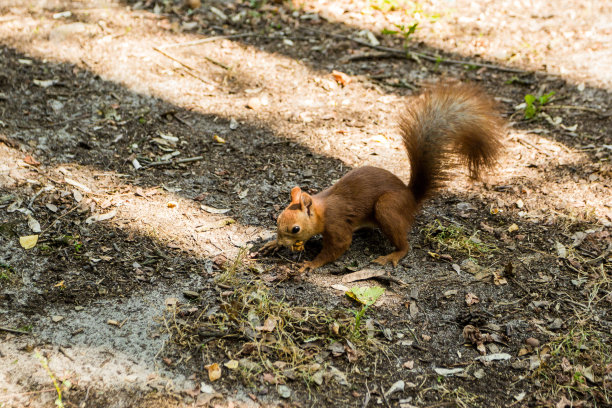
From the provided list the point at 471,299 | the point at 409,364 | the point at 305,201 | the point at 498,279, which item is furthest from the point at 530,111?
the point at 409,364

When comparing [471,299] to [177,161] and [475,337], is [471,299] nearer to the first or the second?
[475,337]

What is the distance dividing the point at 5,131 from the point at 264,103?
1.91 metres

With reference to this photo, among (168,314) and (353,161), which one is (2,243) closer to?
(168,314)

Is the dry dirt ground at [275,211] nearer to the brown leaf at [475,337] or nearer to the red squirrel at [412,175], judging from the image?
the brown leaf at [475,337]

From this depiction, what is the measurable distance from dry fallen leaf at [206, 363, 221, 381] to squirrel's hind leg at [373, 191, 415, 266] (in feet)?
3.61

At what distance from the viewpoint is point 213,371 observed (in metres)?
2.41

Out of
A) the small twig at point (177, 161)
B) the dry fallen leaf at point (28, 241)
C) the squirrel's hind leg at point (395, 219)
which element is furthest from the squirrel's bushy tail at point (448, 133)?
the dry fallen leaf at point (28, 241)

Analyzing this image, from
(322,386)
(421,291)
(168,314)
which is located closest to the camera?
(322,386)

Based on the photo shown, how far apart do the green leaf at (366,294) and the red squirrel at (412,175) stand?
0.24 m

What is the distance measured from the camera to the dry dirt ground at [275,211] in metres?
2.45

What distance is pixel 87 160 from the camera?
3828 mm

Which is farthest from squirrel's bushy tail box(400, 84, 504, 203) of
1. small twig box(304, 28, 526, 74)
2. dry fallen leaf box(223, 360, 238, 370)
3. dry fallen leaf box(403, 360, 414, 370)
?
small twig box(304, 28, 526, 74)

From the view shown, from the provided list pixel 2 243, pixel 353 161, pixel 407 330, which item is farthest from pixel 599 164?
pixel 2 243

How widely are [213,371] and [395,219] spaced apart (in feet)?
4.10
